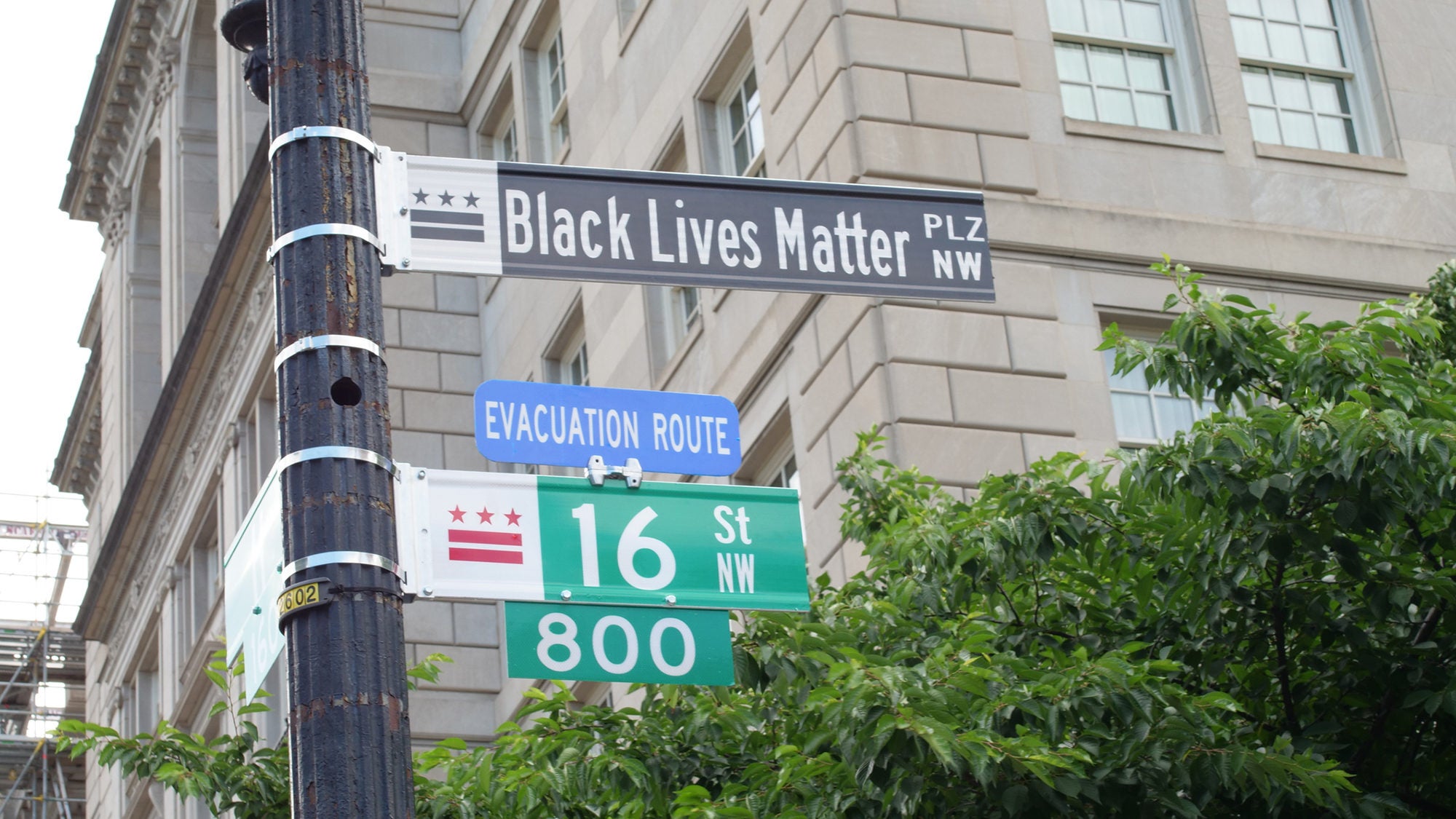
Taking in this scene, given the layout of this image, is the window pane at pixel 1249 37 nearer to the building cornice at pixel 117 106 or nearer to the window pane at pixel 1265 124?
the window pane at pixel 1265 124

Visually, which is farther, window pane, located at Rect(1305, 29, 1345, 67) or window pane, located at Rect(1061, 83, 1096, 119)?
window pane, located at Rect(1305, 29, 1345, 67)

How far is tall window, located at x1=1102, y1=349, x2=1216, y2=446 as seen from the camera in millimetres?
16828

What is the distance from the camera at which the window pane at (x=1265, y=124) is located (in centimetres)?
1869

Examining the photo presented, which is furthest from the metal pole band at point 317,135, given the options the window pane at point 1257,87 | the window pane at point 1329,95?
the window pane at point 1329,95

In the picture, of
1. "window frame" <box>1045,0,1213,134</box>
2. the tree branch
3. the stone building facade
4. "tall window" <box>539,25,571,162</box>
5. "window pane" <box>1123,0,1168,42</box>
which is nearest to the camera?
the tree branch

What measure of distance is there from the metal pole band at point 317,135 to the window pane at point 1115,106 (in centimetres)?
1256

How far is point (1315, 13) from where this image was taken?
1947 centimetres

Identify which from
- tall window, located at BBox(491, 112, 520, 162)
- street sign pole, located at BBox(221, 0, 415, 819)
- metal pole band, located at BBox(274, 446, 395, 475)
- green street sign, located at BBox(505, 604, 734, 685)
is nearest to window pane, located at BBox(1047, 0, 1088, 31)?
tall window, located at BBox(491, 112, 520, 162)

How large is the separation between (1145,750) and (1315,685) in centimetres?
164

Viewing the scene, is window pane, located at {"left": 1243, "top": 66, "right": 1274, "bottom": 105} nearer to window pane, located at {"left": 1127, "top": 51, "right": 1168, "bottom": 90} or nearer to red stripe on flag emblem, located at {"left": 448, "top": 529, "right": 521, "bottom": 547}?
window pane, located at {"left": 1127, "top": 51, "right": 1168, "bottom": 90}

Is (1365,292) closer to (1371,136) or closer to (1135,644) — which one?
(1371,136)

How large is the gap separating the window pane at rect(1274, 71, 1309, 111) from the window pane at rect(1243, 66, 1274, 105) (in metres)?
0.07

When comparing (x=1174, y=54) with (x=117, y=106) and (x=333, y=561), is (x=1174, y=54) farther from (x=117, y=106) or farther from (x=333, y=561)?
(x=117, y=106)

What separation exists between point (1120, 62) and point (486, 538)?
13235mm
